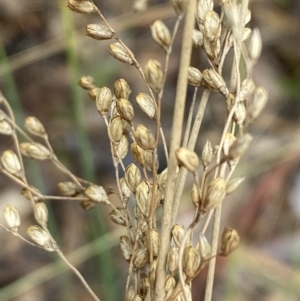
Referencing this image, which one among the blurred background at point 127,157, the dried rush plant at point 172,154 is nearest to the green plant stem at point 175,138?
the dried rush plant at point 172,154

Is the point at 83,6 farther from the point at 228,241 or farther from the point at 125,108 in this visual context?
the point at 228,241

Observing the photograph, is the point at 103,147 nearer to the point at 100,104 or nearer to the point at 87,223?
the point at 87,223

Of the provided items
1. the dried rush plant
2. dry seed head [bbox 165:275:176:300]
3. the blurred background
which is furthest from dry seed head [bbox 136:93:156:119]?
the blurred background

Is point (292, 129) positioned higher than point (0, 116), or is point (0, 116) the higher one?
point (0, 116)

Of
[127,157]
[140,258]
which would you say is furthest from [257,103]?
[127,157]

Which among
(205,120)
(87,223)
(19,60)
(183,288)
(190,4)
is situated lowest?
(87,223)

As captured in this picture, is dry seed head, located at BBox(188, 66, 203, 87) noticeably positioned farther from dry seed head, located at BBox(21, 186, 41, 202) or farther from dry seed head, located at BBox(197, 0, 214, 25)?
dry seed head, located at BBox(21, 186, 41, 202)

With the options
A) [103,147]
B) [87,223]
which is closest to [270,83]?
[103,147]

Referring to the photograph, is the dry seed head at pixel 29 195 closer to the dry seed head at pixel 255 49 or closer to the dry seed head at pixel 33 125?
the dry seed head at pixel 33 125
